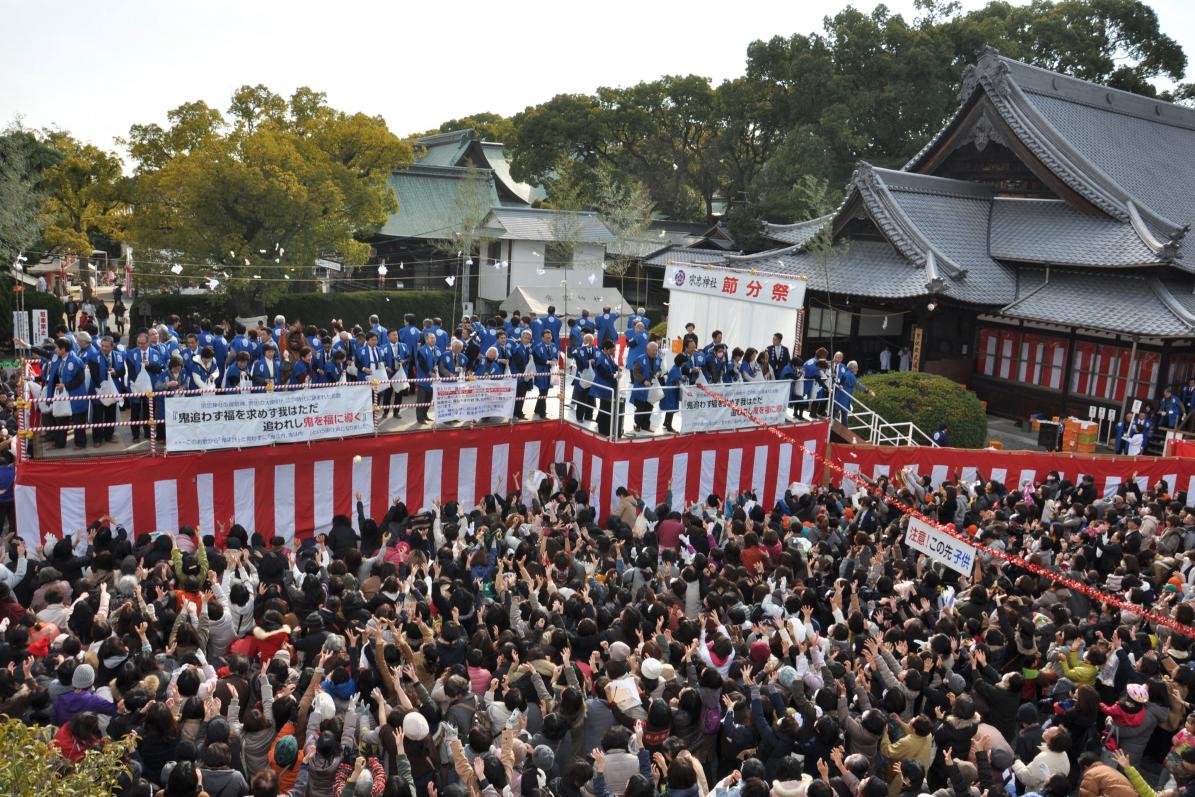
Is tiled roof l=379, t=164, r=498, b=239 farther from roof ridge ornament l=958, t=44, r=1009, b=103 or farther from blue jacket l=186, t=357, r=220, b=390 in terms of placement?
blue jacket l=186, t=357, r=220, b=390

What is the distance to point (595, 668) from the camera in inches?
290

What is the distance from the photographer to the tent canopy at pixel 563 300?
3484cm

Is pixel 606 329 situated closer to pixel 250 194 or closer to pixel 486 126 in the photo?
pixel 250 194

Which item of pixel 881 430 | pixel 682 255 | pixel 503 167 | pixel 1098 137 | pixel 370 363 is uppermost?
pixel 503 167

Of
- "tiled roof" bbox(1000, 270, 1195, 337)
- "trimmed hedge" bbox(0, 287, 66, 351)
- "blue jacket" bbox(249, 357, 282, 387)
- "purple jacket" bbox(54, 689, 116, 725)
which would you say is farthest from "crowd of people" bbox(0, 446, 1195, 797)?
"trimmed hedge" bbox(0, 287, 66, 351)

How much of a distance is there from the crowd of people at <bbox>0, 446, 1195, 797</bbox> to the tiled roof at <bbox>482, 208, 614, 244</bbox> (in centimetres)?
3107

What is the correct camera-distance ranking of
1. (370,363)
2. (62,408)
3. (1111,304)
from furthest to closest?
(1111,304), (370,363), (62,408)

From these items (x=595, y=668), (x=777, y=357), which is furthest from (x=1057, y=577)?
(x=777, y=357)

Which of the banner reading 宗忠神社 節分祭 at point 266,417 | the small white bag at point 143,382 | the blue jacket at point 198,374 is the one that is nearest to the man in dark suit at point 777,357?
the banner reading 宗忠神社 節分祭 at point 266,417

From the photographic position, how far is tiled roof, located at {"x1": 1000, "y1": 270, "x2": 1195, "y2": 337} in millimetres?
21781

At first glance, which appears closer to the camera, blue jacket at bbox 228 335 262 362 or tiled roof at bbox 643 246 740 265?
blue jacket at bbox 228 335 262 362

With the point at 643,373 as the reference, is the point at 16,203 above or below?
above

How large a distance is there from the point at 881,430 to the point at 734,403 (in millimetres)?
5537

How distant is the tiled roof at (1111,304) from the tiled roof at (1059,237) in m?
0.62
